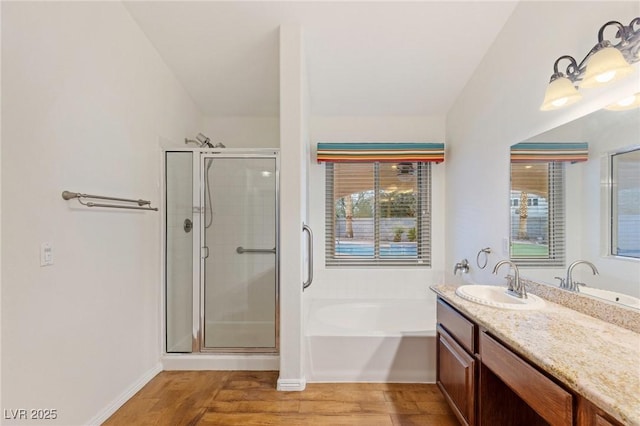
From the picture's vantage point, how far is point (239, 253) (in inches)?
112

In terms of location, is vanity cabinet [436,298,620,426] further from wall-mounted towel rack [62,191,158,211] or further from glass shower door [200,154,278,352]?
wall-mounted towel rack [62,191,158,211]

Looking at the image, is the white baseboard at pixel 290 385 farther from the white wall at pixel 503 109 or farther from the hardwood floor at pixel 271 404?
the white wall at pixel 503 109

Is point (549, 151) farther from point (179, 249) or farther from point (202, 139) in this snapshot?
point (202, 139)

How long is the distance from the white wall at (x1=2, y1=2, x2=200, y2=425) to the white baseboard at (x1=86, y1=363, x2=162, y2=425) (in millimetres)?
17

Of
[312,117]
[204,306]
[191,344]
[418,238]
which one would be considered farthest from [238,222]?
[418,238]

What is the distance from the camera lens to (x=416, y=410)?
1938 mm

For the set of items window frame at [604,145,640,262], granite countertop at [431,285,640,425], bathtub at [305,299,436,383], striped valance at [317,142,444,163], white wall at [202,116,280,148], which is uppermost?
white wall at [202,116,280,148]

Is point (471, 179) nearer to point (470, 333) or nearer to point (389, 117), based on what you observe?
point (389, 117)

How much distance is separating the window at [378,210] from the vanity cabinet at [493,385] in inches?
56.3

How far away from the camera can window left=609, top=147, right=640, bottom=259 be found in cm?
126

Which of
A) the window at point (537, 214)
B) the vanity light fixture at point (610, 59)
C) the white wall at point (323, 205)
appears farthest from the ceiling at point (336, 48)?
the window at point (537, 214)

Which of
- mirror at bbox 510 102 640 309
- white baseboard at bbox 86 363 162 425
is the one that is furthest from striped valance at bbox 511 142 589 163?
white baseboard at bbox 86 363 162 425

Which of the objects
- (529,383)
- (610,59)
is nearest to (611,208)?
(610,59)

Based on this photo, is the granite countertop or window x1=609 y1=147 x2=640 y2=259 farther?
window x1=609 y1=147 x2=640 y2=259
